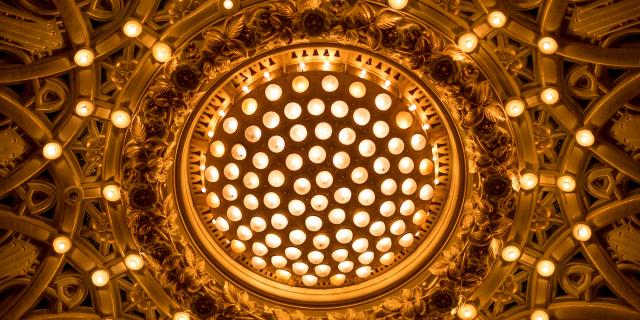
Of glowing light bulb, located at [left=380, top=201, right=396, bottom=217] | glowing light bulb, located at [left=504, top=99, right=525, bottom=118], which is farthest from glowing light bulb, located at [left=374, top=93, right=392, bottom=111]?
glowing light bulb, located at [left=504, top=99, right=525, bottom=118]

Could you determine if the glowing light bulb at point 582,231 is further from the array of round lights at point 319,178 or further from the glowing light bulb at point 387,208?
the glowing light bulb at point 387,208

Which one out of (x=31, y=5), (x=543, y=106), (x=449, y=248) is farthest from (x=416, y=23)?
(x=31, y=5)

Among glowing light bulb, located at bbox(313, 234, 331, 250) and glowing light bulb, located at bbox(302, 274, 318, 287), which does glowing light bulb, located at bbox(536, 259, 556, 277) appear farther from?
glowing light bulb, located at bbox(302, 274, 318, 287)

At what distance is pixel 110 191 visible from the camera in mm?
8555

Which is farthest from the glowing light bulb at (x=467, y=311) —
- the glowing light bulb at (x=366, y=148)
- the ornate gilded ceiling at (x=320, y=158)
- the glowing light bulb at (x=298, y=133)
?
the glowing light bulb at (x=298, y=133)

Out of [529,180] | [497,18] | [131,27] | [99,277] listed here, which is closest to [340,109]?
[497,18]

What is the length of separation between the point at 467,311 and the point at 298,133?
3.09 metres

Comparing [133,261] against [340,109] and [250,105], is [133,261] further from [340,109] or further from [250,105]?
[340,109]

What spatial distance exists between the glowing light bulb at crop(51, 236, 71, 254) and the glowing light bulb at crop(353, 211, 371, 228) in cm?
363

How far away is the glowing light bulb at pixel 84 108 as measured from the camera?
822 cm

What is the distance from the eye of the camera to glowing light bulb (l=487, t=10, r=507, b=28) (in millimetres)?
7867

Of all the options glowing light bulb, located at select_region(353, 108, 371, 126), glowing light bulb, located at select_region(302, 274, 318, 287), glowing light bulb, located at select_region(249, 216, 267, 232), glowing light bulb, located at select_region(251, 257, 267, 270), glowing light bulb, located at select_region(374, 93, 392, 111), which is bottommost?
glowing light bulb, located at select_region(302, 274, 318, 287)

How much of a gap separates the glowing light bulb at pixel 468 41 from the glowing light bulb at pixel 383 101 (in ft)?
4.00

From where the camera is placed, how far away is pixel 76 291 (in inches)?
355
